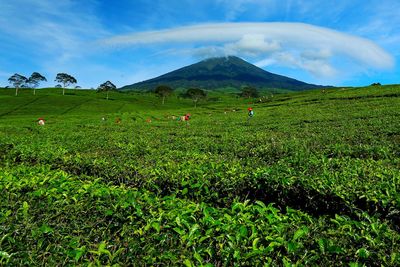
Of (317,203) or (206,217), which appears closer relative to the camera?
(206,217)

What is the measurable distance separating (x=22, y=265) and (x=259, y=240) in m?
2.96

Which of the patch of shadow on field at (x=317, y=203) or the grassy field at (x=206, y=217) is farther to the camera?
the patch of shadow on field at (x=317, y=203)

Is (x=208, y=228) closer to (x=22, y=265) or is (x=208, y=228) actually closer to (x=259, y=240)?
(x=259, y=240)

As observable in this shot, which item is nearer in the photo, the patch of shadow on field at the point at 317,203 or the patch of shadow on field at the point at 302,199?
the patch of shadow on field at the point at 317,203

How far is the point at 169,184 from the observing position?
7430 millimetres

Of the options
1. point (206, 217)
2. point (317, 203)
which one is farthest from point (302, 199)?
point (206, 217)

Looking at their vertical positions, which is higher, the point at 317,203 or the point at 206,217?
the point at 206,217

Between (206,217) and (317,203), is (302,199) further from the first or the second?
(206,217)

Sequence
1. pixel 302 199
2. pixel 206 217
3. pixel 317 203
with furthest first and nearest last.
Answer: pixel 302 199, pixel 317 203, pixel 206 217

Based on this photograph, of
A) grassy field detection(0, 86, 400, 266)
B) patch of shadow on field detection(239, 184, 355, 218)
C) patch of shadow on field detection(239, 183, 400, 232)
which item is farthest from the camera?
patch of shadow on field detection(239, 184, 355, 218)

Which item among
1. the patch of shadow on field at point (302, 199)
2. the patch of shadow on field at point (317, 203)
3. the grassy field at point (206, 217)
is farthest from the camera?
the patch of shadow on field at point (302, 199)

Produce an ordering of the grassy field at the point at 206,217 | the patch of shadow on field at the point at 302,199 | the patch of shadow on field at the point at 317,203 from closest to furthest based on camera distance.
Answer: the grassy field at the point at 206,217
the patch of shadow on field at the point at 317,203
the patch of shadow on field at the point at 302,199

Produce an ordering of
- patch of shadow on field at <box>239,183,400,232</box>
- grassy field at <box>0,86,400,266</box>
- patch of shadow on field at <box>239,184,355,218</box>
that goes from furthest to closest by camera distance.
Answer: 1. patch of shadow on field at <box>239,184,355,218</box>
2. patch of shadow on field at <box>239,183,400,232</box>
3. grassy field at <box>0,86,400,266</box>

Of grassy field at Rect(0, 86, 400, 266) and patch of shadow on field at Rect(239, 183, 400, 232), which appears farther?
patch of shadow on field at Rect(239, 183, 400, 232)
